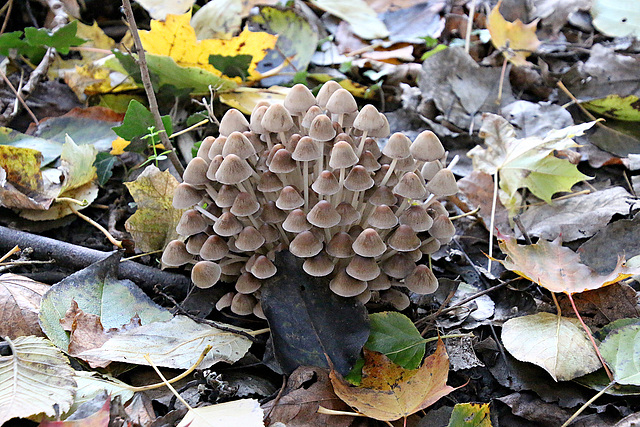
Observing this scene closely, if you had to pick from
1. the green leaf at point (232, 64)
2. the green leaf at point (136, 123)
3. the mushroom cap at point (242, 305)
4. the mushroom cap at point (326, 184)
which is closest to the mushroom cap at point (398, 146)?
the mushroom cap at point (326, 184)

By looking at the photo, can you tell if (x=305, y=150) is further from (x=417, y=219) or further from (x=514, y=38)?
(x=514, y=38)

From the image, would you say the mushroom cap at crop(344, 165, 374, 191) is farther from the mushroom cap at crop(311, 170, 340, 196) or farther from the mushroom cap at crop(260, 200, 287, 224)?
the mushroom cap at crop(260, 200, 287, 224)

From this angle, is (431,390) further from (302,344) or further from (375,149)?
(375,149)

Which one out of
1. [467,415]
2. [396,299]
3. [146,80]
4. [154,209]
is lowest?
[396,299]

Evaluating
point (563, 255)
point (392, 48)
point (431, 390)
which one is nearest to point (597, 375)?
point (563, 255)

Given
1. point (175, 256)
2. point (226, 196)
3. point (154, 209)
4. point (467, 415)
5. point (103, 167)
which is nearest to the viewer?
point (467, 415)

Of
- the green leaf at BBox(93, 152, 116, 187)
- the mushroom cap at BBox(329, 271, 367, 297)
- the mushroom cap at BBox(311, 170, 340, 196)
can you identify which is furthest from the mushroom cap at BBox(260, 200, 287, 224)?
the green leaf at BBox(93, 152, 116, 187)

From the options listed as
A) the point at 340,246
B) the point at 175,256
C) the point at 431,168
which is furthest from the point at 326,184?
the point at 175,256
